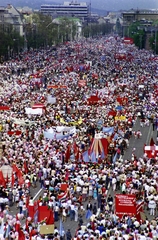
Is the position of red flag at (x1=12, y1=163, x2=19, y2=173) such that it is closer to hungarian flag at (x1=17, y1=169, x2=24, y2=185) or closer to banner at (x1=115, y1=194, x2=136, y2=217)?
hungarian flag at (x1=17, y1=169, x2=24, y2=185)

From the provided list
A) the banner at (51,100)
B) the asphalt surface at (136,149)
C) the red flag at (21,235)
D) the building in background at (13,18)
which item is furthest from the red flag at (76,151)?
the building in background at (13,18)

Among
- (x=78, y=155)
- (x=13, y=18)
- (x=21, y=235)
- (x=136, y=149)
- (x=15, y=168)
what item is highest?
(x=13, y=18)

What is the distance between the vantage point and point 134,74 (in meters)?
69.8

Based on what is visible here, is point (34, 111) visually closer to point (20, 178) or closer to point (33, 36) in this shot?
point (20, 178)

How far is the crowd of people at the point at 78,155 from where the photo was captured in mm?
22953

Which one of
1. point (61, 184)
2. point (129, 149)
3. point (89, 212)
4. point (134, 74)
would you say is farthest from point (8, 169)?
point (134, 74)

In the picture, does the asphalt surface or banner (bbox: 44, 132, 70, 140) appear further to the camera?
banner (bbox: 44, 132, 70, 140)

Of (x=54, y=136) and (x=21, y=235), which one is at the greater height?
(x=54, y=136)

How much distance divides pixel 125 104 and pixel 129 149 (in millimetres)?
12495

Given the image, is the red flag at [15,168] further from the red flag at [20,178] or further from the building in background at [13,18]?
the building in background at [13,18]

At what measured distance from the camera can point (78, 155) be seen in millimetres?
31156

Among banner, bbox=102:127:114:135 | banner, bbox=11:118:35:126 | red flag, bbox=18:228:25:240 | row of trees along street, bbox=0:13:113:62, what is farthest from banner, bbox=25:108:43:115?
row of trees along street, bbox=0:13:113:62

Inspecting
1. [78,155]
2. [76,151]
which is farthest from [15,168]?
[76,151]

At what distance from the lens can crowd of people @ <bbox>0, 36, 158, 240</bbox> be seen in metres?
23.0
